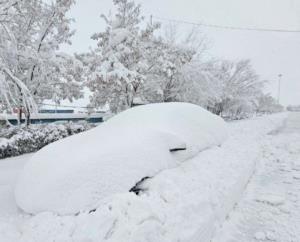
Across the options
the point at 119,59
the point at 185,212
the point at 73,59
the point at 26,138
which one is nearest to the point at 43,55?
the point at 73,59

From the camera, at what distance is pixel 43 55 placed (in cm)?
950

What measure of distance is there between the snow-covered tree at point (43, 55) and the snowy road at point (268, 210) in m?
7.28

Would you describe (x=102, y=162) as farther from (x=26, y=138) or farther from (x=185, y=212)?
(x=26, y=138)

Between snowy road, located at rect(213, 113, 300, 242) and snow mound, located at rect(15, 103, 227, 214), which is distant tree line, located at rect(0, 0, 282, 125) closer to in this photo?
snow mound, located at rect(15, 103, 227, 214)

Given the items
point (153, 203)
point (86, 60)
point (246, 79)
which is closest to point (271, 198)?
point (153, 203)

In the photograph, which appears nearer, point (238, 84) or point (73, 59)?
point (73, 59)

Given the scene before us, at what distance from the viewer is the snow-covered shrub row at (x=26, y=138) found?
698 cm

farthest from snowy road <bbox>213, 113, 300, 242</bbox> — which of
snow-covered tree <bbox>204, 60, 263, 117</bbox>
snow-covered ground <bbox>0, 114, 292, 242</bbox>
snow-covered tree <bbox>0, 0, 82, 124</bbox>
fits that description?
snow-covered tree <bbox>204, 60, 263, 117</bbox>

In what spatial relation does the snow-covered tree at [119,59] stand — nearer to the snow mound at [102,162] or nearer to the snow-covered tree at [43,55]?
the snow-covered tree at [43,55]

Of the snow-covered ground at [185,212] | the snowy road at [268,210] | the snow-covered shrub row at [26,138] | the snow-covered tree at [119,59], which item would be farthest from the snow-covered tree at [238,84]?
the snow-covered ground at [185,212]

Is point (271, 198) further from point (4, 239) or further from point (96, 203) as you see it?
point (4, 239)

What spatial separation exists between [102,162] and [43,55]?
7484 millimetres

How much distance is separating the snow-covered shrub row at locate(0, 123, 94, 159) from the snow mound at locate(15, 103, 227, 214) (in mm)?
3339

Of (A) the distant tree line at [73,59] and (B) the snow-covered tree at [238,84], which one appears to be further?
(B) the snow-covered tree at [238,84]
